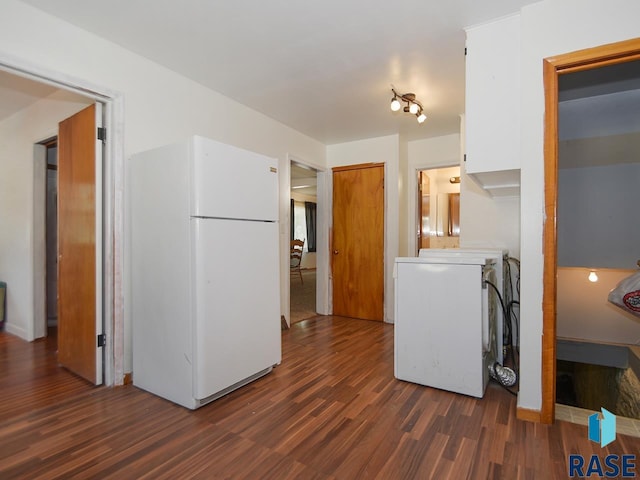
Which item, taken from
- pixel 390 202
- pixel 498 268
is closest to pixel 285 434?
pixel 498 268

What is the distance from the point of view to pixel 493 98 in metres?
2.05

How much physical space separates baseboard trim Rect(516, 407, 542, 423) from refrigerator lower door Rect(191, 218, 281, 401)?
1657mm

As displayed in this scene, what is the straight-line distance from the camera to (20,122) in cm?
351

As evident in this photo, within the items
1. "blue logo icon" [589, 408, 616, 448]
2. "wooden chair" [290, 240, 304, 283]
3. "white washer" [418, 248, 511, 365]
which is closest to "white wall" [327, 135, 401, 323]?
"white washer" [418, 248, 511, 365]

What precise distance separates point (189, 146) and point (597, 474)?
8.72 feet

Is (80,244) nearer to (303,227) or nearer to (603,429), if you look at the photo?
(603,429)

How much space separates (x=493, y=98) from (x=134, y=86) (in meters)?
2.51

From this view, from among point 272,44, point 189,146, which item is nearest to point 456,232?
point 272,44

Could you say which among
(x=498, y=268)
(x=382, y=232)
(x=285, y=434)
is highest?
(x=382, y=232)

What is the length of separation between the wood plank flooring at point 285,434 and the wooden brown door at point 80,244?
0.22 meters

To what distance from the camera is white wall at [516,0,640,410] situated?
5.95 feet

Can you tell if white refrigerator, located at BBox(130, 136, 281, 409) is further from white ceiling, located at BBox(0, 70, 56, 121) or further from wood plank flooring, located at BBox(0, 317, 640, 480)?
white ceiling, located at BBox(0, 70, 56, 121)

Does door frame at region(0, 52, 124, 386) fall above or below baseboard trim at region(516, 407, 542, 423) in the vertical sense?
above

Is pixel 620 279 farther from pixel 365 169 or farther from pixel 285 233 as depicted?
pixel 285 233
